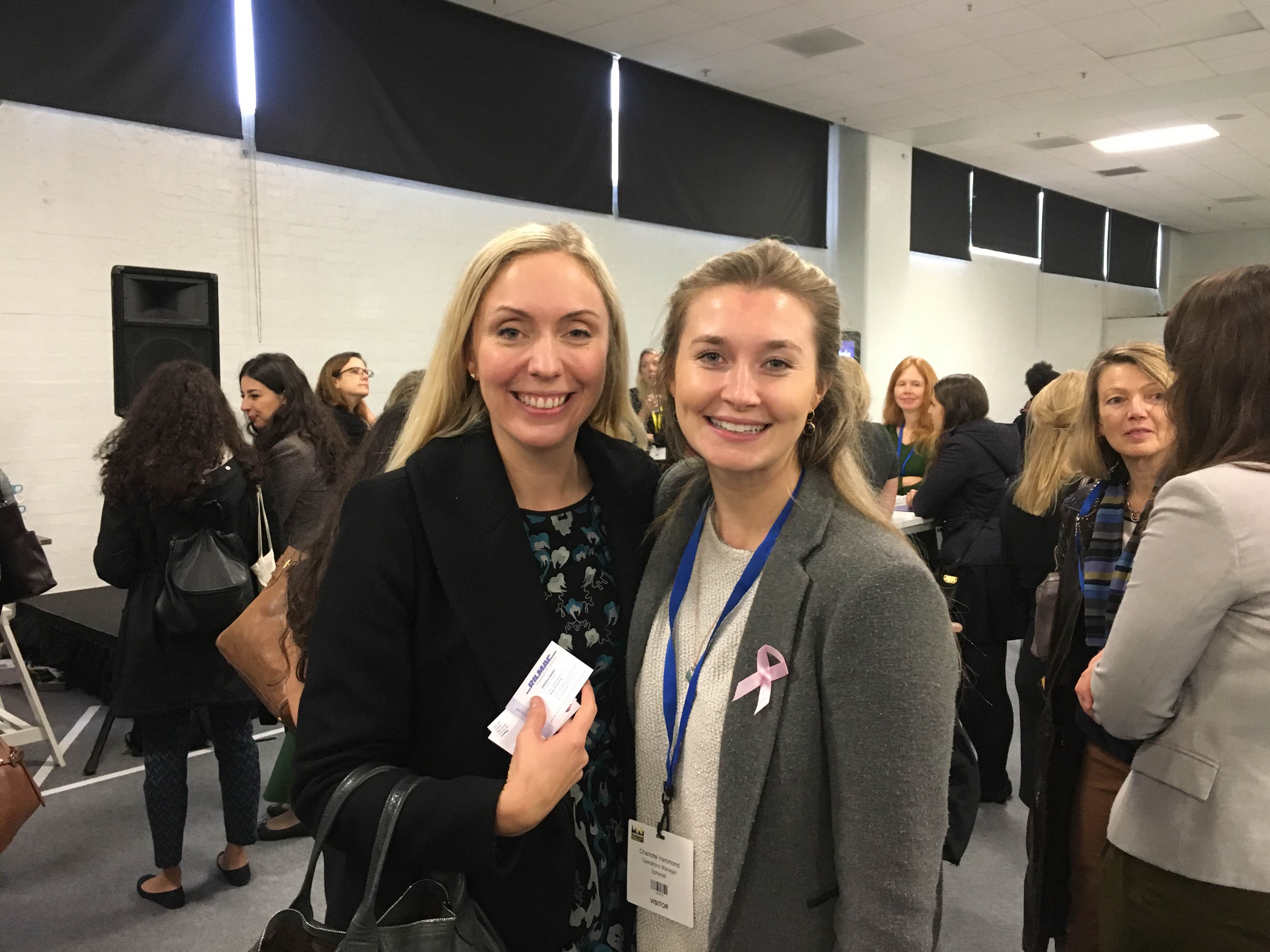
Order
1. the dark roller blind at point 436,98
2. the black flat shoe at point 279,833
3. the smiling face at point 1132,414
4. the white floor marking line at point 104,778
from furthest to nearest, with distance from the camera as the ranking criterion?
the dark roller blind at point 436,98
the white floor marking line at point 104,778
the black flat shoe at point 279,833
the smiling face at point 1132,414

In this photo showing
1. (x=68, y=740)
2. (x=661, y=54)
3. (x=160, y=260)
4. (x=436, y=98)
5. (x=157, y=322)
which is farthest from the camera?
(x=661, y=54)

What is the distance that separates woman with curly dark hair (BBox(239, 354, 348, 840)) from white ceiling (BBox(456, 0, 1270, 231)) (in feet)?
11.7

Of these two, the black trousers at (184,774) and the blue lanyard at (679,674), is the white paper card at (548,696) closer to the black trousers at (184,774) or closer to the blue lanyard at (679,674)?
the blue lanyard at (679,674)

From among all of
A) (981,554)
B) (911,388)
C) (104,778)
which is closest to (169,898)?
(104,778)

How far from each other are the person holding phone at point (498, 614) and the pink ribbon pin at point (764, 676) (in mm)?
191

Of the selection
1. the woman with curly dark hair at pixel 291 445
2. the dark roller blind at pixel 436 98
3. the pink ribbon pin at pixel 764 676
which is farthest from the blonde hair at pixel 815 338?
the dark roller blind at pixel 436 98

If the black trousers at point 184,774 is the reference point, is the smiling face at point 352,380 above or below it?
above

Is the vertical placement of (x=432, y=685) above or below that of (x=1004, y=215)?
below

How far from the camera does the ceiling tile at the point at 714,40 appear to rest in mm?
6535

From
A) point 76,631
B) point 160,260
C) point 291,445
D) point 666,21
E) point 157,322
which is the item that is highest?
point 666,21

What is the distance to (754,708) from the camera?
1067 millimetres

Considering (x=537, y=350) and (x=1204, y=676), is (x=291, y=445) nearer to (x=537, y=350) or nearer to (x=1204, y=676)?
(x=537, y=350)

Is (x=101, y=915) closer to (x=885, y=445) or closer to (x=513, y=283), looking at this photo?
(x=513, y=283)

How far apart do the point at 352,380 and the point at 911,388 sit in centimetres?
290
